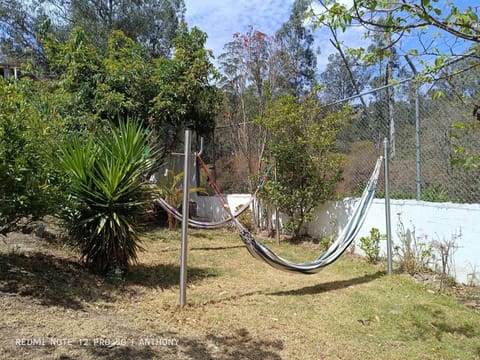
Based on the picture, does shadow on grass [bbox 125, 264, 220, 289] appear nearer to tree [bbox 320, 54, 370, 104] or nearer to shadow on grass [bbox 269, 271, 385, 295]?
shadow on grass [bbox 269, 271, 385, 295]

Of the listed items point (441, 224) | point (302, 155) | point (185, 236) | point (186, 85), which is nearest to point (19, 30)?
point (186, 85)

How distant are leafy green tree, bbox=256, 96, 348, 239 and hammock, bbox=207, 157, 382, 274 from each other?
1.13 m

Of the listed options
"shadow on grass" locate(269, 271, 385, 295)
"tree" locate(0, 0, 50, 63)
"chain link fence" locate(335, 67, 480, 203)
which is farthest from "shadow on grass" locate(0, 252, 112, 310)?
"tree" locate(0, 0, 50, 63)

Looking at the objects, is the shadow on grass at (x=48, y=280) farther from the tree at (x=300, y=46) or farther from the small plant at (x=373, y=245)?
the tree at (x=300, y=46)

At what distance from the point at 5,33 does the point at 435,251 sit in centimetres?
1423

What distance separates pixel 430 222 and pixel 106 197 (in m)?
3.46

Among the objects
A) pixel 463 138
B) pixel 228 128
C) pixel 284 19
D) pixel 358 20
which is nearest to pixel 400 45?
pixel 358 20

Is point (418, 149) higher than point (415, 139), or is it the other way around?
point (415, 139)

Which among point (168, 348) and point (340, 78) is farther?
point (340, 78)

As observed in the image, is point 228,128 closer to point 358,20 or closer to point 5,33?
point 358,20

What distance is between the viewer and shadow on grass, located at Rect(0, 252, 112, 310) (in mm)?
2683

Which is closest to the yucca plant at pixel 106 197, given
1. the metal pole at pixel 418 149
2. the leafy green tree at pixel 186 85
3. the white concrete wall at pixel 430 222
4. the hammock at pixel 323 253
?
the hammock at pixel 323 253

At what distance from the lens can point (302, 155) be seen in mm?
5363

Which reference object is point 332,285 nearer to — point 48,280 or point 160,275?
point 160,275
